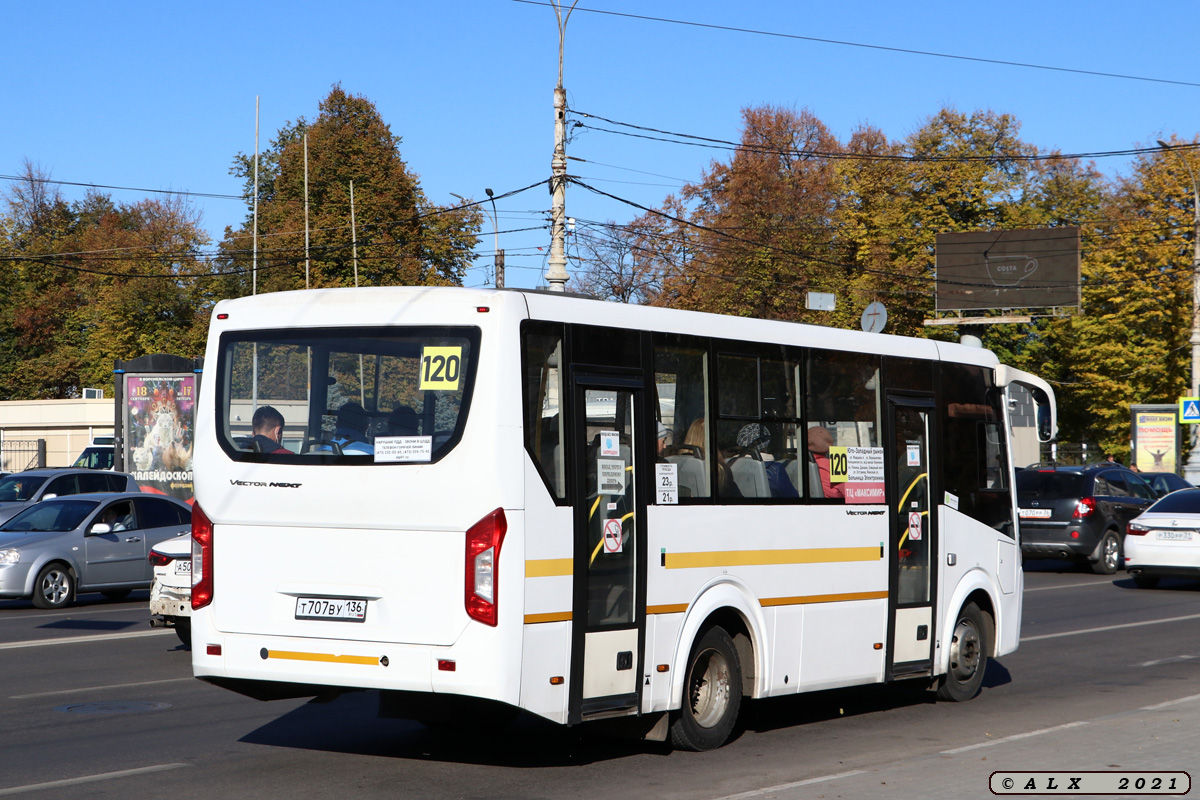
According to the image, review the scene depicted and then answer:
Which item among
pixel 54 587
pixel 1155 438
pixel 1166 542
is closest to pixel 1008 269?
pixel 1155 438

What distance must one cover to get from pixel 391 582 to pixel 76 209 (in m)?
86.8

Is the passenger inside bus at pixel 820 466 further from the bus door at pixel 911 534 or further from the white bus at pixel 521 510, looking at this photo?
the bus door at pixel 911 534

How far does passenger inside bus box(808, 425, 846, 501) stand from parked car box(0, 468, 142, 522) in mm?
17979

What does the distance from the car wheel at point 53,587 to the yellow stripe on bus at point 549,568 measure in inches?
528

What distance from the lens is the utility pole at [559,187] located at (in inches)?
1055

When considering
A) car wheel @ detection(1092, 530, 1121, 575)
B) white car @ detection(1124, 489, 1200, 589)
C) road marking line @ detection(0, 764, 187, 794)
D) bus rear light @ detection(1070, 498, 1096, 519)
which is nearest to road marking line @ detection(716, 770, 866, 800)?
road marking line @ detection(0, 764, 187, 794)

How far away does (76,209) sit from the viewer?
87562mm

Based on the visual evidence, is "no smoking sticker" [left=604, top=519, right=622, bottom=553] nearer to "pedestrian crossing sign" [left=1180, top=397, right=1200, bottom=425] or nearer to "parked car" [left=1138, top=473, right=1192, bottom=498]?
"parked car" [left=1138, top=473, right=1192, bottom=498]

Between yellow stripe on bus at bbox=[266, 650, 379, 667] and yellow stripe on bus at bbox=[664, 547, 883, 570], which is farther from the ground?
yellow stripe on bus at bbox=[664, 547, 883, 570]

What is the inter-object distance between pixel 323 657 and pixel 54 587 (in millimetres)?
12882

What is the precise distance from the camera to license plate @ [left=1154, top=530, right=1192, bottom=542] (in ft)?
70.7

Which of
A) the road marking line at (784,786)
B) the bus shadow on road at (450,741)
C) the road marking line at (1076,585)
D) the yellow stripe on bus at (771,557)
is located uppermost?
the yellow stripe on bus at (771,557)

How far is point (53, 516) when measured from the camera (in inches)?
780

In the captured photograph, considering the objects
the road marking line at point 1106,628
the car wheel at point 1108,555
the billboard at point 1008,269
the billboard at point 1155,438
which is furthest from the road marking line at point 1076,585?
the billboard at point 1008,269
